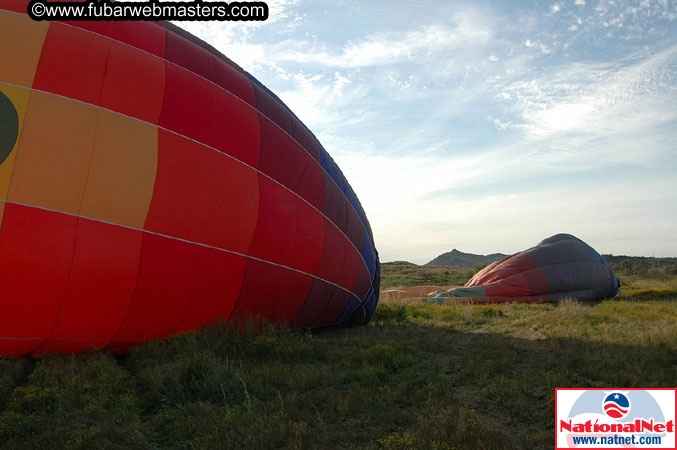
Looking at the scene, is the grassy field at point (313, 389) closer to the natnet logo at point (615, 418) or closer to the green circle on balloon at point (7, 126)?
the natnet logo at point (615, 418)

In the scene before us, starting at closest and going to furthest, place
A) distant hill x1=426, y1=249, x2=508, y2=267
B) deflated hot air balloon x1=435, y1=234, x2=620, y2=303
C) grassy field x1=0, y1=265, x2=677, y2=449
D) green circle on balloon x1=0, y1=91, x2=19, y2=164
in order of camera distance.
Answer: grassy field x1=0, y1=265, x2=677, y2=449
green circle on balloon x1=0, y1=91, x2=19, y2=164
deflated hot air balloon x1=435, y1=234, x2=620, y2=303
distant hill x1=426, y1=249, x2=508, y2=267

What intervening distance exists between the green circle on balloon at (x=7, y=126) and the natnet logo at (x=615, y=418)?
6571mm

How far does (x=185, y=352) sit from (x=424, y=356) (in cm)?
332

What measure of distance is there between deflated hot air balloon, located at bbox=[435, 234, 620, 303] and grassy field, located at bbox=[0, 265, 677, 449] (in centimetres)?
754

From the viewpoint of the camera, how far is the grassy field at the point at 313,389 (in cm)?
364

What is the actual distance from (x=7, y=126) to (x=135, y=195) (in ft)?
5.33

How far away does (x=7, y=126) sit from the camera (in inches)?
215

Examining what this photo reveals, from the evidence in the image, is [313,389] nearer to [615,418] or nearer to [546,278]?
[615,418]

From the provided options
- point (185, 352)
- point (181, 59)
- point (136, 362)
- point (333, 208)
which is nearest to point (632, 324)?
point (333, 208)

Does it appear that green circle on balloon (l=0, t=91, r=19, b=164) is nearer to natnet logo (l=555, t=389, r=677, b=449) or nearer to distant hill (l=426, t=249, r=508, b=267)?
natnet logo (l=555, t=389, r=677, b=449)

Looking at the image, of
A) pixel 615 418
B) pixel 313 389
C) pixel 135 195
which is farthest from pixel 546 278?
pixel 135 195

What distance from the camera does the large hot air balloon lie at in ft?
18.0

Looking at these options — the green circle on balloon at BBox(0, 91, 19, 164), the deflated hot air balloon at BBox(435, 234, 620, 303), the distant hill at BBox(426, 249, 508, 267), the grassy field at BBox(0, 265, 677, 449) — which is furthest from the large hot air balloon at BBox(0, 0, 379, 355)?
the distant hill at BBox(426, 249, 508, 267)

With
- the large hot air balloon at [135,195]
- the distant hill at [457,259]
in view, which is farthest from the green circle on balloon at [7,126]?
the distant hill at [457,259]
